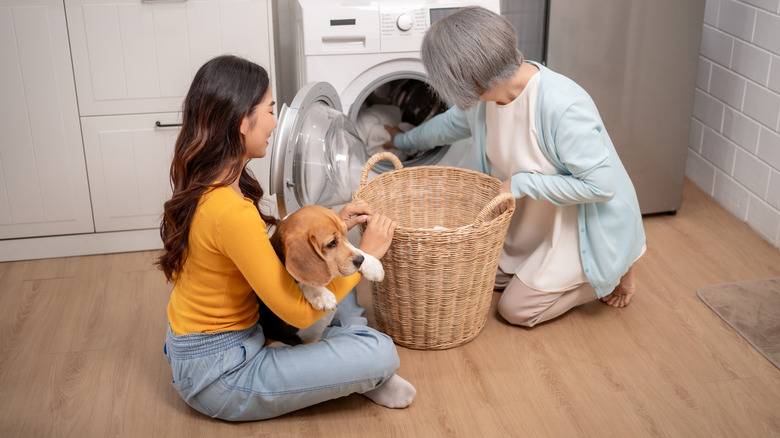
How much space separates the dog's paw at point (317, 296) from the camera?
65.6 inches

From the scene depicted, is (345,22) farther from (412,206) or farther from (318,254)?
(318,254)

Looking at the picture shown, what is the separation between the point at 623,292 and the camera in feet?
7.53

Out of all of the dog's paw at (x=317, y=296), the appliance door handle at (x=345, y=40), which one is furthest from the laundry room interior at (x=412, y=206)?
the dog's paw at (x=317, y=296)

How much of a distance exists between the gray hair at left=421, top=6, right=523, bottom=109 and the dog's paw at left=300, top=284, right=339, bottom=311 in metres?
0.62

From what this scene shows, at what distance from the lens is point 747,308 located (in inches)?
88.9

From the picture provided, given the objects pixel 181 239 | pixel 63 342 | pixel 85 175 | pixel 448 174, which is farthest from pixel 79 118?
pixel 448 174

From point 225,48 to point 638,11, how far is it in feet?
4.33

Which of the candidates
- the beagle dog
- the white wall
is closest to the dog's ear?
the beagle dog

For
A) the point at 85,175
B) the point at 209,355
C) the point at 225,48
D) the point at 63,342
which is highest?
the point at 225,48

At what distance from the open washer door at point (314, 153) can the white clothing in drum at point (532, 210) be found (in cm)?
40

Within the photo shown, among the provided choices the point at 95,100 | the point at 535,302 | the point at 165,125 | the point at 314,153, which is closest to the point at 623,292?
the point at 535,302

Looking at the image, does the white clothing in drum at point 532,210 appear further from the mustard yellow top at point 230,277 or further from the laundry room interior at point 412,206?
the mustard yellow top at point 230,277

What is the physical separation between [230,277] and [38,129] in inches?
43.3

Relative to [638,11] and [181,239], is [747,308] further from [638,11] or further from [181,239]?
[181,239]
